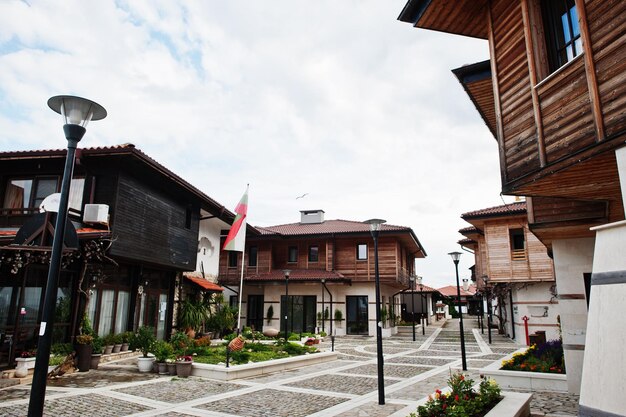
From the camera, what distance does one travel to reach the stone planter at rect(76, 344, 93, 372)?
12070mm

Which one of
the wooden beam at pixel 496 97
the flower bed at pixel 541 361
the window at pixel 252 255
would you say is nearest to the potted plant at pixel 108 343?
the flower bed at pixel 541 361

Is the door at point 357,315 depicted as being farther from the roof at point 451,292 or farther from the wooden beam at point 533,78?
the roof at point 451,292

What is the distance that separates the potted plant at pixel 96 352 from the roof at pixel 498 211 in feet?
58.9

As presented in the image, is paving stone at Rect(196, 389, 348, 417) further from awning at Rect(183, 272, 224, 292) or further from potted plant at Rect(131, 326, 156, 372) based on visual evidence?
awning at Rect(183, 272, 224, 292)

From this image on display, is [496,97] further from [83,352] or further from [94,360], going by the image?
[94,360]

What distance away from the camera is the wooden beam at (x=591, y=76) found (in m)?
4.50

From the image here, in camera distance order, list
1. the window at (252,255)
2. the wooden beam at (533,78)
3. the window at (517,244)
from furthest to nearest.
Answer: the window at (252,255)
the window at (517,244)
the wooden beam at (533,78)

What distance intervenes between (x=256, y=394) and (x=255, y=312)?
2116 centimetres

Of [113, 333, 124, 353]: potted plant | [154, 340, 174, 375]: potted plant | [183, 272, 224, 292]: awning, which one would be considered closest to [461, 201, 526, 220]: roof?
[183, 272, 224, 292]: awning

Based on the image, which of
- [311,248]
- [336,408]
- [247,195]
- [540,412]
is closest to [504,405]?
[540,412]

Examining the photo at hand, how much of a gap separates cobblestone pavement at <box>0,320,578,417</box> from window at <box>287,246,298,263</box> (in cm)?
1647

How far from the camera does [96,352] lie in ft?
42.5

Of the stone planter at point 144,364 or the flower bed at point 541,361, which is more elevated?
the flower bed at point 541,361

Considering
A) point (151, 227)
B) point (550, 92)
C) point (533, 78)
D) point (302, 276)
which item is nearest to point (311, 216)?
point (302, 276)
